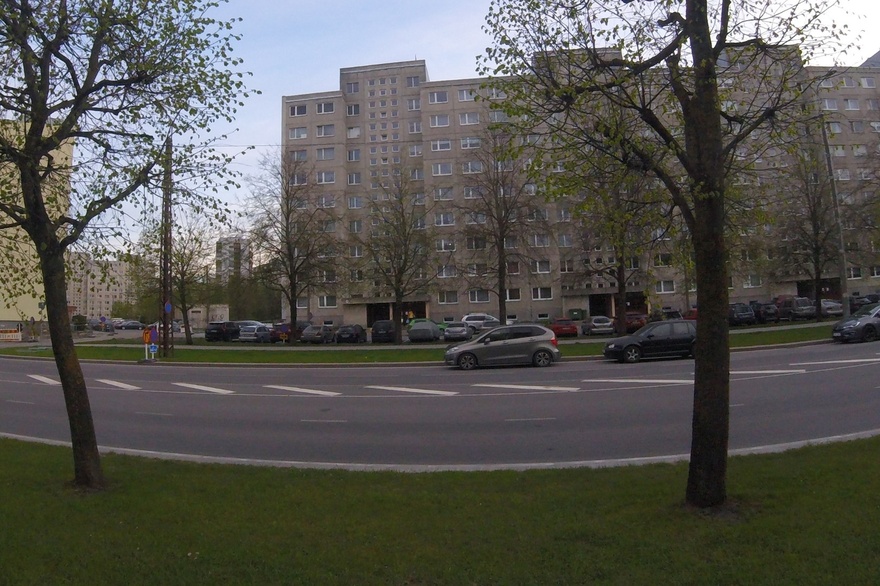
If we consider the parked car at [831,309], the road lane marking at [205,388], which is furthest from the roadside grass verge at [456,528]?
the parked car at [831,309]

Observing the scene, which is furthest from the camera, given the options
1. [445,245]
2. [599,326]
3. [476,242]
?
[445,245]

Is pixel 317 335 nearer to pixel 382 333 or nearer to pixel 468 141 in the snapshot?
pixel 382 333

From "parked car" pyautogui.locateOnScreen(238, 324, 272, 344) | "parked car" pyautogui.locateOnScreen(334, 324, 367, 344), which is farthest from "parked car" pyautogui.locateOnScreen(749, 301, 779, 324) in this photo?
"parked car" pyautogui.locateOnScreen(238, 324, 272, 344)

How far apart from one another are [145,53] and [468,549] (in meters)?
6.44

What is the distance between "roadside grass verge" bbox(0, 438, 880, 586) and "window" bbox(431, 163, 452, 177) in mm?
56799

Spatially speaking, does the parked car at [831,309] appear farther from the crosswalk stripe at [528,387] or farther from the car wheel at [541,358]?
the crosswalk stripe at [528,387]

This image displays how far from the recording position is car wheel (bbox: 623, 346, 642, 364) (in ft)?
79.5

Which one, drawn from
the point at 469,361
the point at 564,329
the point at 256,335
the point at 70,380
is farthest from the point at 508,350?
the point at 256,335

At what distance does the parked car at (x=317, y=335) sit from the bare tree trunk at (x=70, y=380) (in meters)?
38.8

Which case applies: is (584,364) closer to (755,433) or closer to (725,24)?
(755,433)

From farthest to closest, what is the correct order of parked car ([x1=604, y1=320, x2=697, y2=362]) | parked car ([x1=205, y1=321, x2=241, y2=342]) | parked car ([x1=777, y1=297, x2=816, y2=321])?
parked car ([x1=205, y1=321, x2=241, y2=342]) < parked car ([x1=777, y1=297, x2=816, y2=321]) < parked car ([x1=604, y1=320, x2=697, y2=362])

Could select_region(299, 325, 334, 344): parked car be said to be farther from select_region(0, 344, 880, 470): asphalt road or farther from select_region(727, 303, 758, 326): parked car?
select_region(727, 303, 758, 326): parked car

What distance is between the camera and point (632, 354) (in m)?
24.3

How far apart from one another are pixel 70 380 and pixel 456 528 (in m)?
4.47
